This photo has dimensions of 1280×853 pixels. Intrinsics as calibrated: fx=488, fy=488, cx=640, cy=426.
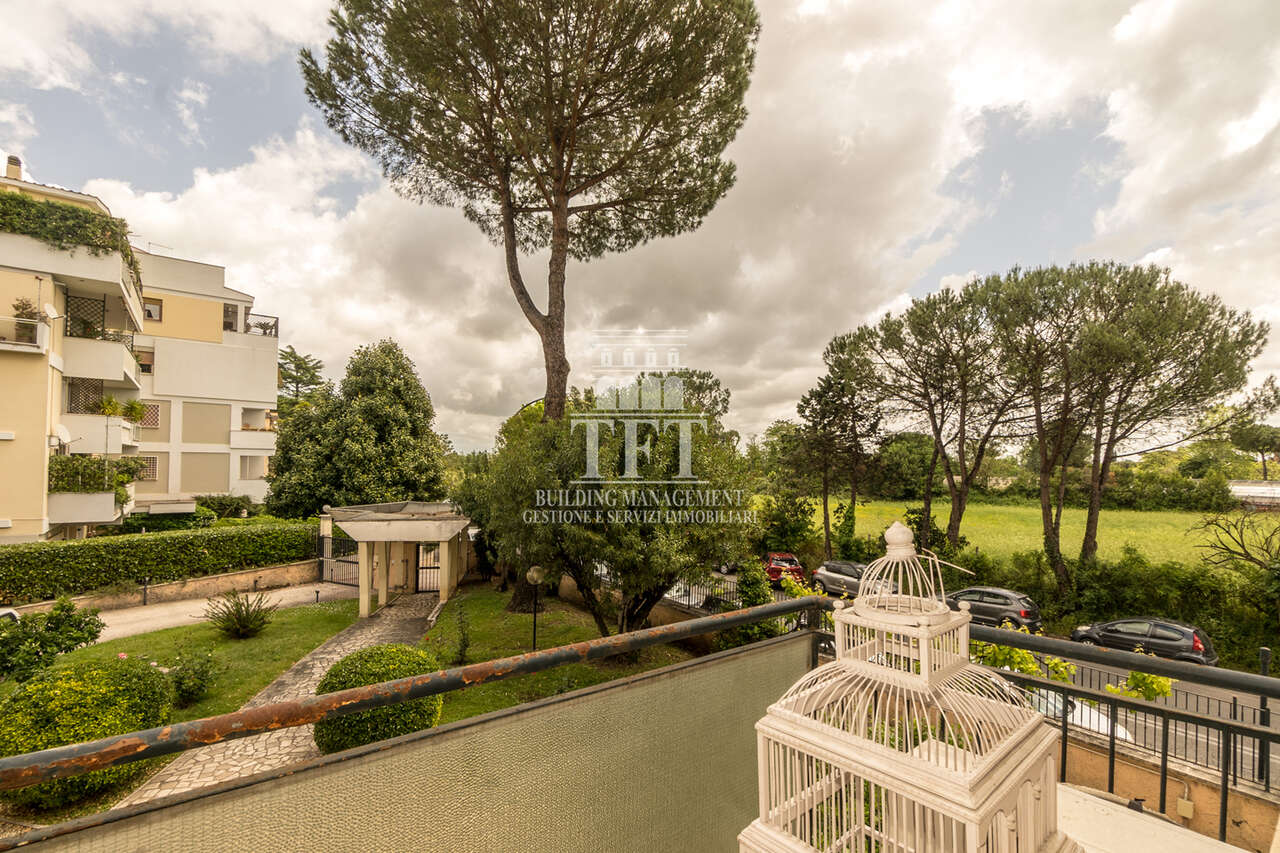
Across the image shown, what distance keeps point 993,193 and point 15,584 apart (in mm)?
20823

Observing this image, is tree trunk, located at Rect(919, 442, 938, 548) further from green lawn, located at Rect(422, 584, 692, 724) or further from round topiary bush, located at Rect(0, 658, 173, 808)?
round topiary bush, located at Rect(0, 658, 173, 808)

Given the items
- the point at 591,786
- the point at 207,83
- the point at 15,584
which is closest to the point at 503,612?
the point at 15,584

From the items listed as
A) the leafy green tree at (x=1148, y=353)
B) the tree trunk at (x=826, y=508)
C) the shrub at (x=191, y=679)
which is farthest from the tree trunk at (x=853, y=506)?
the shrub at (x=191, y=679)

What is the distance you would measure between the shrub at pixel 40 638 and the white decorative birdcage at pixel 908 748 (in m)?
8.17

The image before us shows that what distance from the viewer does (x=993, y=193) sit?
10016mm

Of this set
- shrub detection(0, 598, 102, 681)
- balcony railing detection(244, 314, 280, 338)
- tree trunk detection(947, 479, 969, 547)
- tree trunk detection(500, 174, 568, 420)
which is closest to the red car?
tree trunk detection(947, 479, 969, 547)

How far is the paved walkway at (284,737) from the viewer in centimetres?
457

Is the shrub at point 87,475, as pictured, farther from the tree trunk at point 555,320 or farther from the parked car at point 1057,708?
the parked car at point 1057,708

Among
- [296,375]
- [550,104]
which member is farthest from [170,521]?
[296,375]

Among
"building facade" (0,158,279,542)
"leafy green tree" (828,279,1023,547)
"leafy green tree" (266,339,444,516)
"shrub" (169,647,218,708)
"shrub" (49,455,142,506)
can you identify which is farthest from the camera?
"leafy green tree" (266,339,444,516)

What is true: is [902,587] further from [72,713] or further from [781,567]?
[781,567]

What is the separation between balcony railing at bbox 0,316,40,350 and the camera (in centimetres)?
1003

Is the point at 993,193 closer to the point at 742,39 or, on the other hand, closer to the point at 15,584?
the point at 742,39

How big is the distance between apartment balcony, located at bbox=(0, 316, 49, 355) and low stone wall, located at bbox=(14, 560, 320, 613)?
205 inches
